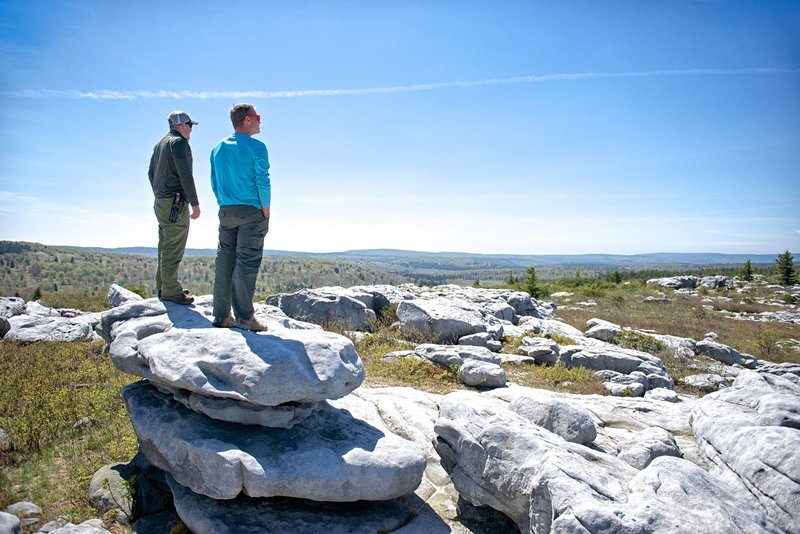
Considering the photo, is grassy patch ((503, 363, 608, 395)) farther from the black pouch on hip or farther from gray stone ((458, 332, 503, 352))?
the black pouch on hip

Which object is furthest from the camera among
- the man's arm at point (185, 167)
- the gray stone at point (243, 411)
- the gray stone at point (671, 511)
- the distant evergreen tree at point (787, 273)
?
the distant evergreen tree at point (787, 273)

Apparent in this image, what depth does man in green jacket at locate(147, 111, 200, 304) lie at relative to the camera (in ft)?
25.5

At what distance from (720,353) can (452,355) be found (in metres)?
16.1

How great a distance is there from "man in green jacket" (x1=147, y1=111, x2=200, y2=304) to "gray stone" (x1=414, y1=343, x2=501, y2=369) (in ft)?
22.3

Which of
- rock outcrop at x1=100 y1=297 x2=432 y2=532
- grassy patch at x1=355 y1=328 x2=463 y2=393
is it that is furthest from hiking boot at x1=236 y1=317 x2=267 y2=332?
grassy patch at x1=355 y1=328 x2=463 y2=393

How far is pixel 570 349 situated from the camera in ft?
49.6

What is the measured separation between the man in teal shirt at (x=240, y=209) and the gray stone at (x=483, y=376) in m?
6.12

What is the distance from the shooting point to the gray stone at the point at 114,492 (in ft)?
20.7

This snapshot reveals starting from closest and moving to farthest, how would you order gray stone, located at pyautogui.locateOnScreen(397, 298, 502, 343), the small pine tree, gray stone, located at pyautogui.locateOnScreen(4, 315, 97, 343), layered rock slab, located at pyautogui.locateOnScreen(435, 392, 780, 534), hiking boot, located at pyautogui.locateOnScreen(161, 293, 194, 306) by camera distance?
layered rock slab, located at pyautogui.locateOnScreen(435, 392, 780, 534) → hiking boot, located at pyautogui.locateOnScreen(161, 293, 194, 306) → gray stone, located at pyautogui.locateOnScreen(4, 315, 97, 343) → gray stone, located at pyautogui.locateOnScreen(397, 298, 502, 343) → the small pine tree

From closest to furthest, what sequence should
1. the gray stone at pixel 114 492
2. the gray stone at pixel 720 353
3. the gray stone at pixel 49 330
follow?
the gray stone at pixel 114 492, the gray stone at pixel 49 330, the gray stone at pixel 720 353

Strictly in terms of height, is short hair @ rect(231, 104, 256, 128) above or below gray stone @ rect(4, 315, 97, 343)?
above

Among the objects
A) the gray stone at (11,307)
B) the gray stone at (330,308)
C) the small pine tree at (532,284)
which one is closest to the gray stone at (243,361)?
the gray stone at (330,308)

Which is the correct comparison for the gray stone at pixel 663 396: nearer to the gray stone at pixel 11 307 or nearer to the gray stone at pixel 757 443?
the gray stone at pixel 757 443

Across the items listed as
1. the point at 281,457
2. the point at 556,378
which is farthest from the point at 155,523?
the point at 556,378
